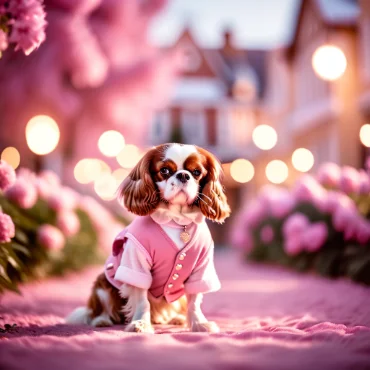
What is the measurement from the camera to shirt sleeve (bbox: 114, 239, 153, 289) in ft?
8.37

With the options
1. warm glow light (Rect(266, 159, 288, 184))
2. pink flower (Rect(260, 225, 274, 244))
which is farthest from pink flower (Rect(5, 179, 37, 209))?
Answer: warm glow light (Rect(266, 159, 288, 184))

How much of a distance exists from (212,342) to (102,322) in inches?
35.8

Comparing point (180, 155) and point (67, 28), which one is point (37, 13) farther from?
point (67, 28)

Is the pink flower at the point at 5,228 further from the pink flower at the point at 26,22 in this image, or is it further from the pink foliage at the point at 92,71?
the pink foliage at the point at 92,71

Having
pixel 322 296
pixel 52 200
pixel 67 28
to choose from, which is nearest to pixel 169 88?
pixel 67 28

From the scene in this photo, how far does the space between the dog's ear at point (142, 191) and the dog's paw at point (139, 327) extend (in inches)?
20.5

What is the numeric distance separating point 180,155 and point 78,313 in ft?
3.66

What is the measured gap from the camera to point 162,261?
2.61 m

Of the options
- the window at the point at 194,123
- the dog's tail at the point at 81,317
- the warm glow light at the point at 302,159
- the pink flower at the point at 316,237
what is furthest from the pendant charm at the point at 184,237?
the window at the point at 194,123

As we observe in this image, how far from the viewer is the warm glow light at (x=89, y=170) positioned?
A: 41.1 ft

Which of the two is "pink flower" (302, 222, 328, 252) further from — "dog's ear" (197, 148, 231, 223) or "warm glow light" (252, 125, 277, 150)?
"warm glow light" (252, 125, 277, 150)

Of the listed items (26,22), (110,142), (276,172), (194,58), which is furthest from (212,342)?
(194,58)

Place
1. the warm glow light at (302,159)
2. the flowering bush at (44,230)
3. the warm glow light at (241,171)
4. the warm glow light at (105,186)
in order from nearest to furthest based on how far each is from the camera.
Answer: the flowering bush at (44,230) < the warm glow light at (302,159) < the warm glow light at (105,186) < the warm glow light at (241,171)

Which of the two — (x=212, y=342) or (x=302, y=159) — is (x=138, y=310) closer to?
(x=212, y=342)
